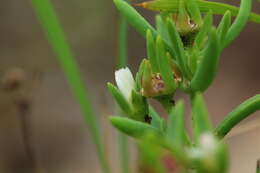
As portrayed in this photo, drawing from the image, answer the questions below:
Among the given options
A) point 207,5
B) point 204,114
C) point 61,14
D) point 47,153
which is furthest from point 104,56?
point 204,114

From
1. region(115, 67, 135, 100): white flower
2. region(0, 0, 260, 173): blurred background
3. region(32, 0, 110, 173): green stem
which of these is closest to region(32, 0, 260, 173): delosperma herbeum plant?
region(115, 67, 135, 100): white flower

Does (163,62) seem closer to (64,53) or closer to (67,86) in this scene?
(64,53)

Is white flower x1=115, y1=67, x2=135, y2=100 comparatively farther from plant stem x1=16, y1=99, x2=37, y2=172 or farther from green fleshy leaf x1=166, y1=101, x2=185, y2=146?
plant stem x1=16, y1=99, x2=37, y2=172

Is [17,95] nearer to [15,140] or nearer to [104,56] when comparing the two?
[15,140]

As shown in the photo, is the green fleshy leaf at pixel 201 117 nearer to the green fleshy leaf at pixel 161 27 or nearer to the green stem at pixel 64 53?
the green fleshy leaf at pixel 161 27

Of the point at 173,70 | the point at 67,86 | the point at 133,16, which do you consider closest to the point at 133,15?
the point at 133,16
